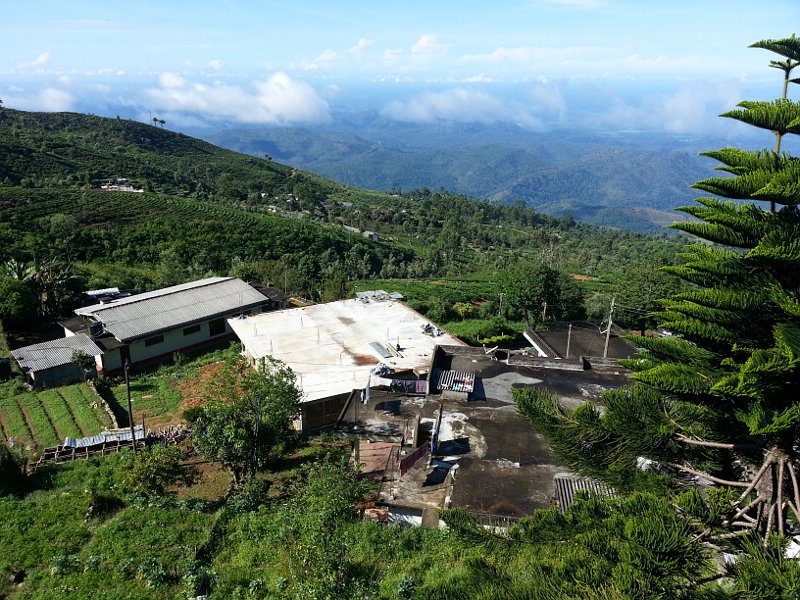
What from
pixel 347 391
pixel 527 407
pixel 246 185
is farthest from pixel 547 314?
pixel 246 185

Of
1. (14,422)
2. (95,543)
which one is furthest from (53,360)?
(95,543)

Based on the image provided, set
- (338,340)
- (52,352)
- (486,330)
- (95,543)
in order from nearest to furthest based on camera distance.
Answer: (95,543), (338,340), (52,352), (486,330)

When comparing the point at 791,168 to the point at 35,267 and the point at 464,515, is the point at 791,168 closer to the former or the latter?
the point at 464,515

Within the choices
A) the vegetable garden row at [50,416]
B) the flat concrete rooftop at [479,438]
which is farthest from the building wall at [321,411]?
the vegetable garden row at [50,416]

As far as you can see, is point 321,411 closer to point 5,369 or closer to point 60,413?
point 60,413

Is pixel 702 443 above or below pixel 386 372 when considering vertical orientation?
above

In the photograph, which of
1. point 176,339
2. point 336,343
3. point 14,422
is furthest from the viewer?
point 176,339

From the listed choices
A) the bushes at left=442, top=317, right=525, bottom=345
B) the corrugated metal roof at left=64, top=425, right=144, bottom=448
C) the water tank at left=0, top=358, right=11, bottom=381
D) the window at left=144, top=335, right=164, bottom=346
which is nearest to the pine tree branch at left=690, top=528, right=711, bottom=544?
the corrugated metal roof at left=64, top=425, right=144, bottom=448
